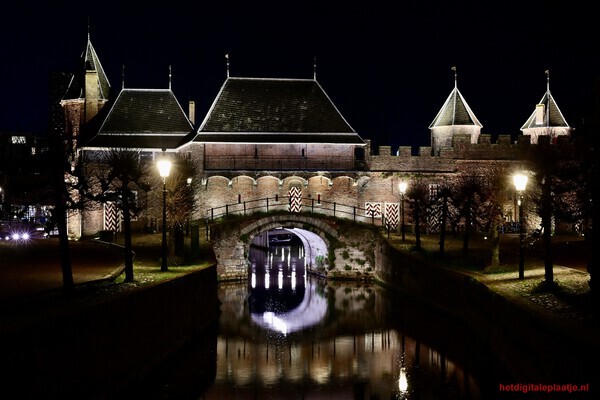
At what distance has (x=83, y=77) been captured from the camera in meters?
53.7

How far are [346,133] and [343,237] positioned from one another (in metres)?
8.46

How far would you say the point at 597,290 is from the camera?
→ 17406 millimetres

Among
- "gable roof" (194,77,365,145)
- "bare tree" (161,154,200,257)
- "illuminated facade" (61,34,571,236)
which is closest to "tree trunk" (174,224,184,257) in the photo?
"bare tree" (161,154,200,257)

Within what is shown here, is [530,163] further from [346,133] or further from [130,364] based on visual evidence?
[346,133]

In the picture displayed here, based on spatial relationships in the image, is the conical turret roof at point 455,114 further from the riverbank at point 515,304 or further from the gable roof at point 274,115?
the riverbank at point 515,304

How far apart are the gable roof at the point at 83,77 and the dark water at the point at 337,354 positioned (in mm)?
21905

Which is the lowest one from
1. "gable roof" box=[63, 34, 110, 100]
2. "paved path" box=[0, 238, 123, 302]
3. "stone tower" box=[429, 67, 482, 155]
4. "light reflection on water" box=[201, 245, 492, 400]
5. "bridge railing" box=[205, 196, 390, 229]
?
"light reflection on water" box=[201, 245, 492, 400]

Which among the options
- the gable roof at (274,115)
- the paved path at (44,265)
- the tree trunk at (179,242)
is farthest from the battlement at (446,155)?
the paved path at (44,265)

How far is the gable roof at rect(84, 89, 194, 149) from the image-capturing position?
5056 cm

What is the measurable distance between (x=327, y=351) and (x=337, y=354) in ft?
1.77

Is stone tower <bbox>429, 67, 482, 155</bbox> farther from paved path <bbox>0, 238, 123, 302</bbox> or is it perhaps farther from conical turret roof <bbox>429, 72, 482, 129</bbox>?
paved path <bbox>0, 238, 123, 302</bbox>

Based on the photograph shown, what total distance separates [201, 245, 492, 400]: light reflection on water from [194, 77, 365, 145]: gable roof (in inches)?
482

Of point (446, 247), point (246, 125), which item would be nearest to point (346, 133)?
point (246, 125)

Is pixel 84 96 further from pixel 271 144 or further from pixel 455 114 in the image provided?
pixel 455 114
